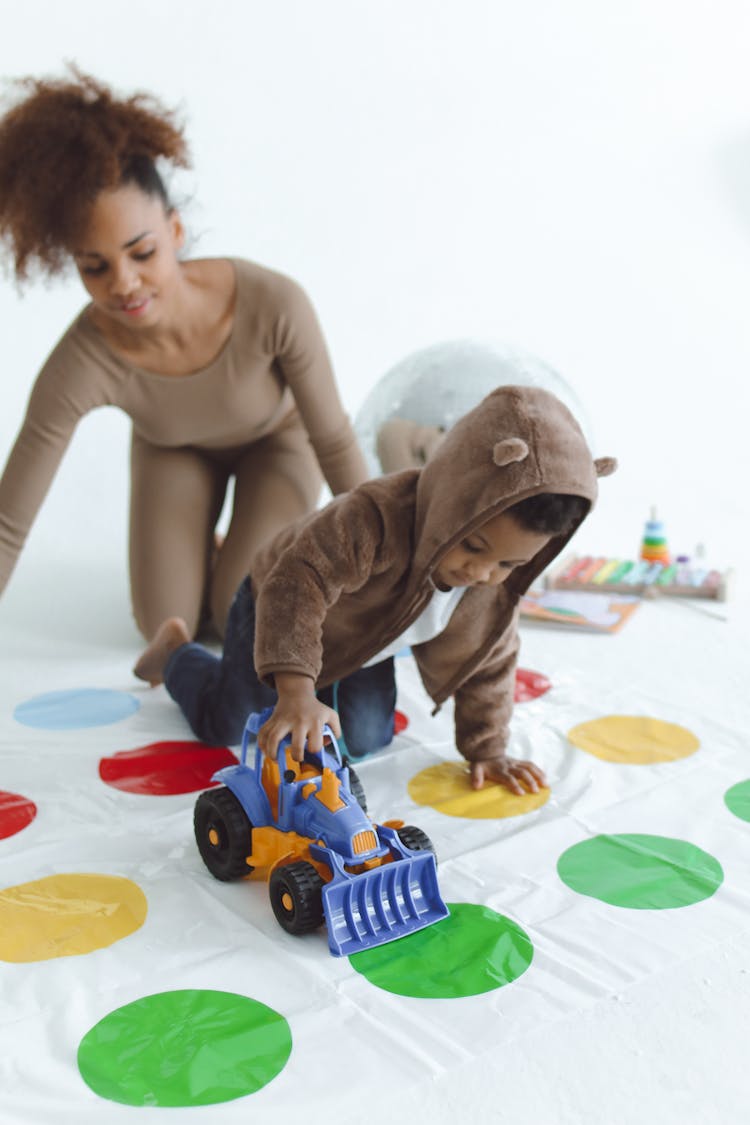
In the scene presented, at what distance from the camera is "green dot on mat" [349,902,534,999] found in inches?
36.1

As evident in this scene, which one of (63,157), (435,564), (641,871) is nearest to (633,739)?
(641,871)

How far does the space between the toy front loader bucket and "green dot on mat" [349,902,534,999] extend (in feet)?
0.03

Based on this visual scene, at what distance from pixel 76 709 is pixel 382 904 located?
0.70 metres

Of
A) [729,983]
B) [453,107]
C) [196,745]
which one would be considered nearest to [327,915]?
[729,983]

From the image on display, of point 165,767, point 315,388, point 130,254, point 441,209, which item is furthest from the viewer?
point 441,209

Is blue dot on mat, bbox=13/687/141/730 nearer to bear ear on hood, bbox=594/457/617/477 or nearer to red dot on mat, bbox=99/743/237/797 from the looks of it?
red dot on mat, bbox=99/743/237/797

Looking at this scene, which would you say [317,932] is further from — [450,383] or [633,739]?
[450,383]

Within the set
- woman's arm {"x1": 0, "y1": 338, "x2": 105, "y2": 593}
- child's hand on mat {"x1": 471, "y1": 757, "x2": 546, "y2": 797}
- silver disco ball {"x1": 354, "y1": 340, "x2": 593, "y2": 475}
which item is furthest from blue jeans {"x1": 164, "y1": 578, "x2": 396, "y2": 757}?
silver disco ball {"x1": 354, "y1": 340, "x2": 593, "y2": 475}

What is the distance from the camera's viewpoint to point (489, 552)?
3.68 ft

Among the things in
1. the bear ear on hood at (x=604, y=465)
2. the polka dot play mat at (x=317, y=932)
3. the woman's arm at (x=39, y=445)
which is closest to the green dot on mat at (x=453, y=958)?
the polka dot play mat at (x=317, y=932)

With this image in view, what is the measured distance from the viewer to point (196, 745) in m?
1.42

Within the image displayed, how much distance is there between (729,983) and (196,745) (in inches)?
28.2

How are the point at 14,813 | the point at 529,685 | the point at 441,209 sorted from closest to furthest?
the point at 14,813, the point at 529,685, the point at 441,209

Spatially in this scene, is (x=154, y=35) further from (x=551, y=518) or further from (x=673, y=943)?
(x=673, y=943)
